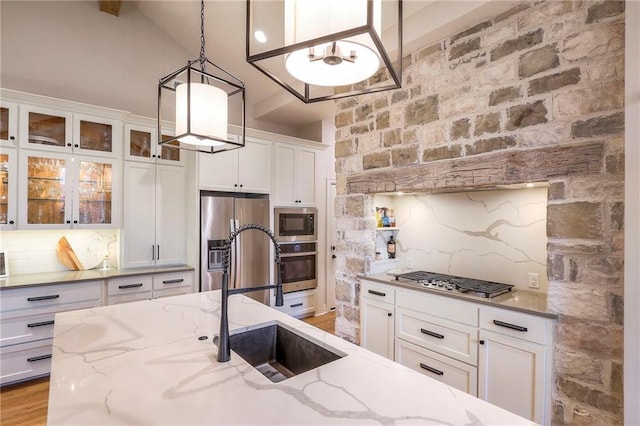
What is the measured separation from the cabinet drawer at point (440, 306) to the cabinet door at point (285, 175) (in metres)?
2.08

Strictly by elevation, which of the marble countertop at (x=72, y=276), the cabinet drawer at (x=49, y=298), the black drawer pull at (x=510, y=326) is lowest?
the cabinet drawer at (x=49, y=298)

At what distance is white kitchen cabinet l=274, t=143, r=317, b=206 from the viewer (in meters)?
4.09

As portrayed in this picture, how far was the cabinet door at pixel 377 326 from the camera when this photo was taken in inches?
104

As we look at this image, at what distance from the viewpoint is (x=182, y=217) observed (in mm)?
3637

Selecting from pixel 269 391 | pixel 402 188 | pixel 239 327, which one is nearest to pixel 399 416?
pixel 269 391

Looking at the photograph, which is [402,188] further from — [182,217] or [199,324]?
[182,217]

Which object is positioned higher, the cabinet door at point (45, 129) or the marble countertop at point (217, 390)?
the cabinet door at point (45, 129)

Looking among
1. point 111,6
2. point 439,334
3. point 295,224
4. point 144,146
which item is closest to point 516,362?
point 439,334

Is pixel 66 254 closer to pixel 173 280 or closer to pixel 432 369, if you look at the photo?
pixel 173 280

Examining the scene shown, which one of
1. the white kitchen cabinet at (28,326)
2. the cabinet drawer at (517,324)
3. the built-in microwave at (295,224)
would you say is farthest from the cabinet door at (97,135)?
the cabinet drawer at (517,324)

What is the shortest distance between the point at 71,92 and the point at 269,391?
3.82 meters

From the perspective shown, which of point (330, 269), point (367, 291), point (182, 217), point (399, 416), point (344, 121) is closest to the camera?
point (399, 416)

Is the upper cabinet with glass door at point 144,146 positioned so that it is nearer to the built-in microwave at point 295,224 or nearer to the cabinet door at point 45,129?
the cabinet door at point 45,129

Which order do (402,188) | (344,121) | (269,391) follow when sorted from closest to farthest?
(269,391) → (402,188) → (344,121)
